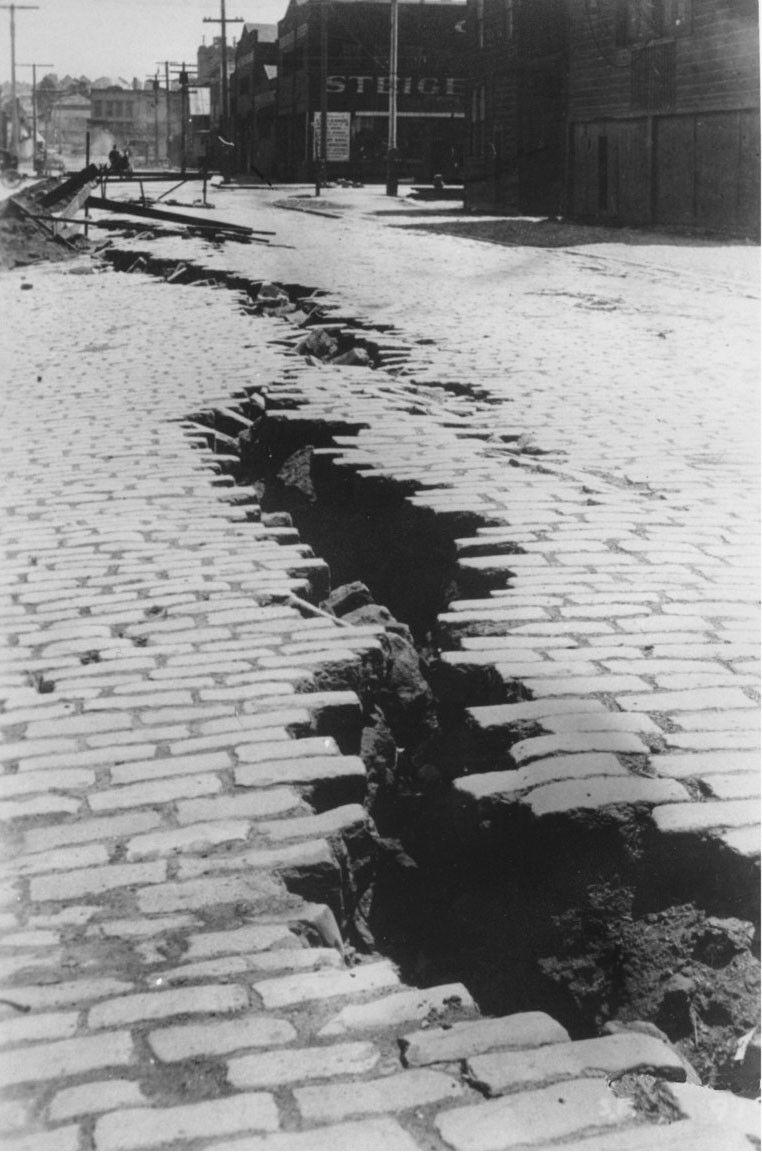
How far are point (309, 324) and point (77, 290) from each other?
5.20m

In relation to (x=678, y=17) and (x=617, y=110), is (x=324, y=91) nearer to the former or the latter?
(x=617, y=110)

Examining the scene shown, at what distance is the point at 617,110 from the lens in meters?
23.7

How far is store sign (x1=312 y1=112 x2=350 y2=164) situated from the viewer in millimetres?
49219

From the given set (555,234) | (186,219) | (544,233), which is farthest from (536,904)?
(544,233)

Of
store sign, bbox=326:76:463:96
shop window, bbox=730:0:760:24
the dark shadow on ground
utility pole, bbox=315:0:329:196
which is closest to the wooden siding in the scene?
shop window, bbox=730:0:760:24

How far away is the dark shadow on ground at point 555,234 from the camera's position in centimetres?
1923

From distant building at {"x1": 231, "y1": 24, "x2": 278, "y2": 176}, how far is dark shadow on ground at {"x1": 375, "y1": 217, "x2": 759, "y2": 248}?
30.0m

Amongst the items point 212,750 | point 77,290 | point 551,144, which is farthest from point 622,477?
point 551,144

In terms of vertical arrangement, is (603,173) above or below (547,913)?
above

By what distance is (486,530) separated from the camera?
435cm

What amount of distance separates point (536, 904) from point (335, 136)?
165 feet

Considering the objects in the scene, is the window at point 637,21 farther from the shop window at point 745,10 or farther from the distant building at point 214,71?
the distant building at point 214,71

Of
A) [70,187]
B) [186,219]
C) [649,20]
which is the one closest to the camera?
[186,219]

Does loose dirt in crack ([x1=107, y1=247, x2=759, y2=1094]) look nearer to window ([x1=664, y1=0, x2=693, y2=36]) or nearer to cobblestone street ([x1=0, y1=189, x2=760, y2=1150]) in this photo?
cobblestone street ([x1=0, y1=189, x2=760, y2=1150])
